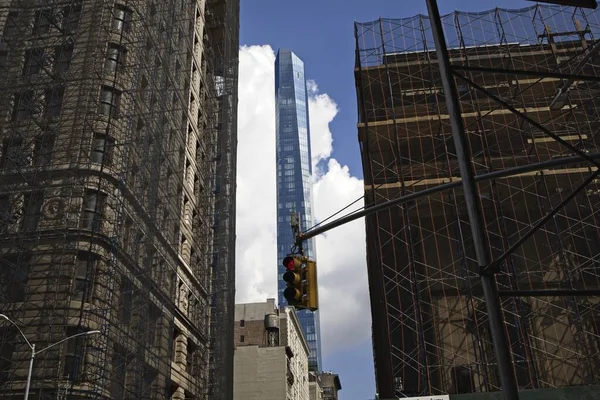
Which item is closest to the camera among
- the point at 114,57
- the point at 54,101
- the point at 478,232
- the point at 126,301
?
the point at 478,232

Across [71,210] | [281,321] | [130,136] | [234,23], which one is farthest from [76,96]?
[281,321]

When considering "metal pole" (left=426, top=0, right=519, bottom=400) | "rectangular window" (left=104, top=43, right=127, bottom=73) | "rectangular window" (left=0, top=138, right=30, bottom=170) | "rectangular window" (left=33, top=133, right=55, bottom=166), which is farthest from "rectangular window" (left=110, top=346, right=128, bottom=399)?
"metal pole" (left=426, top=0, right=519, bottom=400)

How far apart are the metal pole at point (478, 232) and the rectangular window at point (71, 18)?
26.6 m

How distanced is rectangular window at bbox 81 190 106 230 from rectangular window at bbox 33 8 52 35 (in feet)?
27.7

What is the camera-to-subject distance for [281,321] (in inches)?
2960

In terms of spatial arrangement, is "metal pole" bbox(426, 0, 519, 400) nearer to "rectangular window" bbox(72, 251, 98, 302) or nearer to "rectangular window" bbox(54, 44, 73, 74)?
"rectangular window" bbox(72, 251, 98, 302)

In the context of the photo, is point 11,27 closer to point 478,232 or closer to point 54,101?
point 54,101

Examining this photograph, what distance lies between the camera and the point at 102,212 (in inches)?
1046

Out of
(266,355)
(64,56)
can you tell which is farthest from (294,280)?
(266,355)

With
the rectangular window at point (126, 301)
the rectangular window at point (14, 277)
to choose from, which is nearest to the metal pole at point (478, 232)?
the rectangular window at point (14, 277)

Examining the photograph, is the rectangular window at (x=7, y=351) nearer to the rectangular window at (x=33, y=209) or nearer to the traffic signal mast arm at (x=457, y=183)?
the rectangular window at (x=33, y=209)

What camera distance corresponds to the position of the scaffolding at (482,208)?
29703 mm

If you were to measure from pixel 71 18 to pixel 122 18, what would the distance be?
9.40 feet

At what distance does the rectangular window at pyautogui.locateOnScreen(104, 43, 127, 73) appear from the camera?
30317 millimetres
